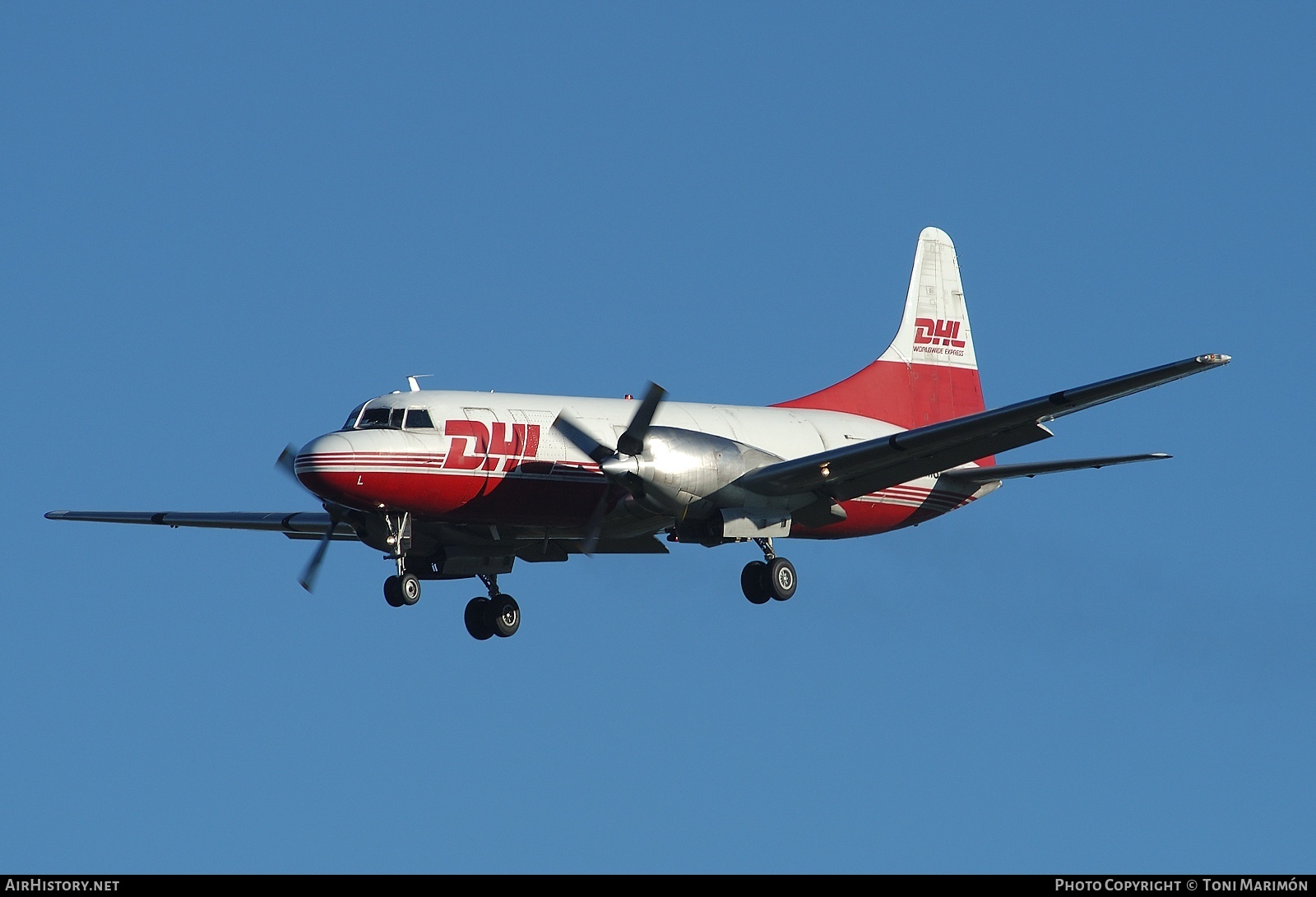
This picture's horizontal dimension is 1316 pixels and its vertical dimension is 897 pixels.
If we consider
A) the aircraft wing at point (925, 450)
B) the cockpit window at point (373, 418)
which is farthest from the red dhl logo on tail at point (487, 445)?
the aircraft wing at point (925, 450)

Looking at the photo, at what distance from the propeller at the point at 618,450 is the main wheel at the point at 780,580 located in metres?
2.98

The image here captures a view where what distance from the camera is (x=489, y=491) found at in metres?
27.0

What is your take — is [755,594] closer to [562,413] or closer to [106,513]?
[562,413]

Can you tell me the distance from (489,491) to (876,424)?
9064 millimetres

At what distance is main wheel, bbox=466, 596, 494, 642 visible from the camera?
30.4 meters

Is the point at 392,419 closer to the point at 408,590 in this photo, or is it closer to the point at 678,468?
the point at 408,590

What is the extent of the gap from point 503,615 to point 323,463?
5813mm

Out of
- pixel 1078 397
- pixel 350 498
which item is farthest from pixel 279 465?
pixel 1078 397

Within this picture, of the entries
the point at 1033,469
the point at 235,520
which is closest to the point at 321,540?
the point at 235,520

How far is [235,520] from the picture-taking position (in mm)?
31547

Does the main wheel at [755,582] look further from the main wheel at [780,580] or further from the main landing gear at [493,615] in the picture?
the main landing gear at [493,615]

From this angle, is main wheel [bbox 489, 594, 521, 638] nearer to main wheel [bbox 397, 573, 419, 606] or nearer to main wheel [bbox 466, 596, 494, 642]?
main wheel [bbox 466, 596, 494, 642]
